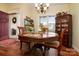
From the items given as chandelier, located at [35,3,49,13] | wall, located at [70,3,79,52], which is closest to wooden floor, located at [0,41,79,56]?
wall, located at [70,3,79,52]

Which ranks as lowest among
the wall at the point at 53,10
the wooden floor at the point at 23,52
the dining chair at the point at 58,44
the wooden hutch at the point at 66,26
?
the wooden floor at the point at 23,52

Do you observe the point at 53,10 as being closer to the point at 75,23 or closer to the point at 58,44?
the point at 75,23

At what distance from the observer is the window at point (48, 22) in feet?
5.72

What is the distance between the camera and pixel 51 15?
174 cm

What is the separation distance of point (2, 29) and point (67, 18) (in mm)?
1088

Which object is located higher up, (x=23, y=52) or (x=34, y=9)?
(x=34, y=9)

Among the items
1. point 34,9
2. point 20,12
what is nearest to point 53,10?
point 34,9

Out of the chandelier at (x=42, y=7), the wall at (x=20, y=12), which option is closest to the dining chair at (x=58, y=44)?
the chandelier at (x=42, y=7)

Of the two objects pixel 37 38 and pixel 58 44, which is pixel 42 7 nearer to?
pixel 37 38

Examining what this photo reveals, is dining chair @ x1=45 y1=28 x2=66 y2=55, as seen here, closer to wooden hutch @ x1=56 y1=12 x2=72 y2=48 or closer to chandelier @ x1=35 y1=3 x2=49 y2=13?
wooden hutch @ x1=56 y1=12 x2=72 y2=48

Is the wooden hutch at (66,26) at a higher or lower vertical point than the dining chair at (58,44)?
higher

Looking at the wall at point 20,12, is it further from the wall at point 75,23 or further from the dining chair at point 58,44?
the wall at point 75,23

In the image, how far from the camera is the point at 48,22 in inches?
69.1

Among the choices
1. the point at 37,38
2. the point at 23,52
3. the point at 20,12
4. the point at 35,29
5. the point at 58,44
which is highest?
the point at 20,12
